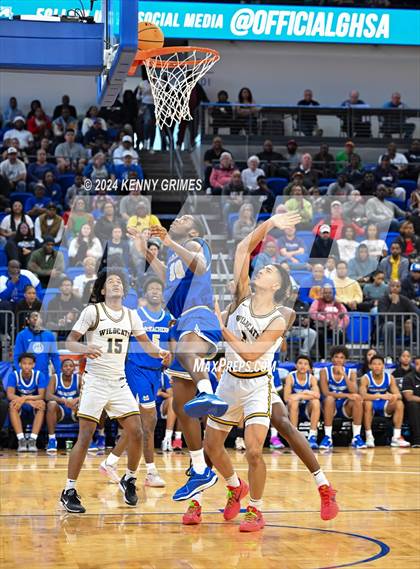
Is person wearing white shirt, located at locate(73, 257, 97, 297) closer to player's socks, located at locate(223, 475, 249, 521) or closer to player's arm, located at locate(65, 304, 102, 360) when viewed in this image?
player's arm, located at locate(65, 304, 102, 360)

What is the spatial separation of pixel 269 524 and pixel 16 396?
20.1ft

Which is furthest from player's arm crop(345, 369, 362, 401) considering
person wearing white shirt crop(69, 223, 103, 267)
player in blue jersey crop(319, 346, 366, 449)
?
person wearing white shirt crop(69, 223, 103, 267)

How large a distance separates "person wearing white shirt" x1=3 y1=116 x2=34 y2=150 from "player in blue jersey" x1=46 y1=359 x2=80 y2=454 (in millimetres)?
6930

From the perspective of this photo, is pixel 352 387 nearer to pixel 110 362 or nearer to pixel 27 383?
pixel 27 383

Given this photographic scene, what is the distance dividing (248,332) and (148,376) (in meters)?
2.68

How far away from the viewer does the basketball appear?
7.60 meters

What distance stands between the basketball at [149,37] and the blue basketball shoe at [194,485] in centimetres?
326

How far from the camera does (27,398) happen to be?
12.8 metres

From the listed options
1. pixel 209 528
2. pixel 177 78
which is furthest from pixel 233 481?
pixel 177 78

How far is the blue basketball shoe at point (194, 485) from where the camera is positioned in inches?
289

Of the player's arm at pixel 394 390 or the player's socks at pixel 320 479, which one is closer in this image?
the player's socks at pixel 320 479

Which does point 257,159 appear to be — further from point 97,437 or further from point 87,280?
point 97,437

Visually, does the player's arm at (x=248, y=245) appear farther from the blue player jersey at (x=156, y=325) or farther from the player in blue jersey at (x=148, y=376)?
the blue player jersey at (x=156, y=325)

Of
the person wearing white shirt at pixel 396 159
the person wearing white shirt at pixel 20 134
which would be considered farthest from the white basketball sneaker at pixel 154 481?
the person wearing white shirt at pixel 396 159
